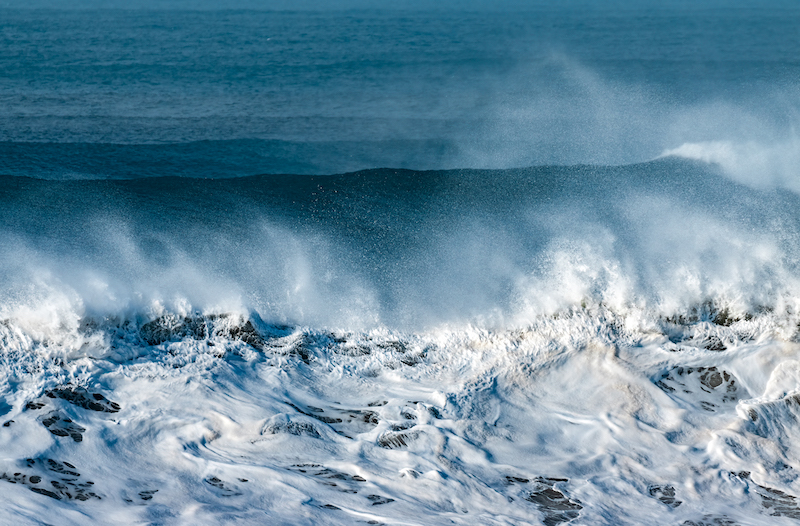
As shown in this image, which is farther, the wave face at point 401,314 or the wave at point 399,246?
the wave at point 399,246

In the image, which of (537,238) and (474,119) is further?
(474,119)

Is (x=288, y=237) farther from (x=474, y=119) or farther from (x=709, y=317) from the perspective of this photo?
(x=474, y=119)

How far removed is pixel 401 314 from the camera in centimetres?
706

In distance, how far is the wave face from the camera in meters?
5.23

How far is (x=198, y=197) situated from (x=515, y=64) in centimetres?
1040

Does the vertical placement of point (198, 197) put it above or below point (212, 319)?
above

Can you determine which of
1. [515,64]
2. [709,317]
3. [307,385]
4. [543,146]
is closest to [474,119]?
[543,146]

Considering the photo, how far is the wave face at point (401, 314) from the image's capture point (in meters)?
5.23

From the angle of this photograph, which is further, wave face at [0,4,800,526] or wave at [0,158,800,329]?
wave at [0,158,800,329]

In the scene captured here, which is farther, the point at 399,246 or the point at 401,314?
the point at 399,246

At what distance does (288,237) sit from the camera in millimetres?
8297

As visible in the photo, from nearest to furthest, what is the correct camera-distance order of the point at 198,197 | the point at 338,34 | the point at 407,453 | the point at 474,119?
the point at 407,453 → the point at 198,197 → the point at 474,119 → the point at 338,34

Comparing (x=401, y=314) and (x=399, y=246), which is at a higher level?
(x=399, y=246)

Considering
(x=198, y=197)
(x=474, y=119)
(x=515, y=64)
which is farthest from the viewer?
(x=515, y=64)
